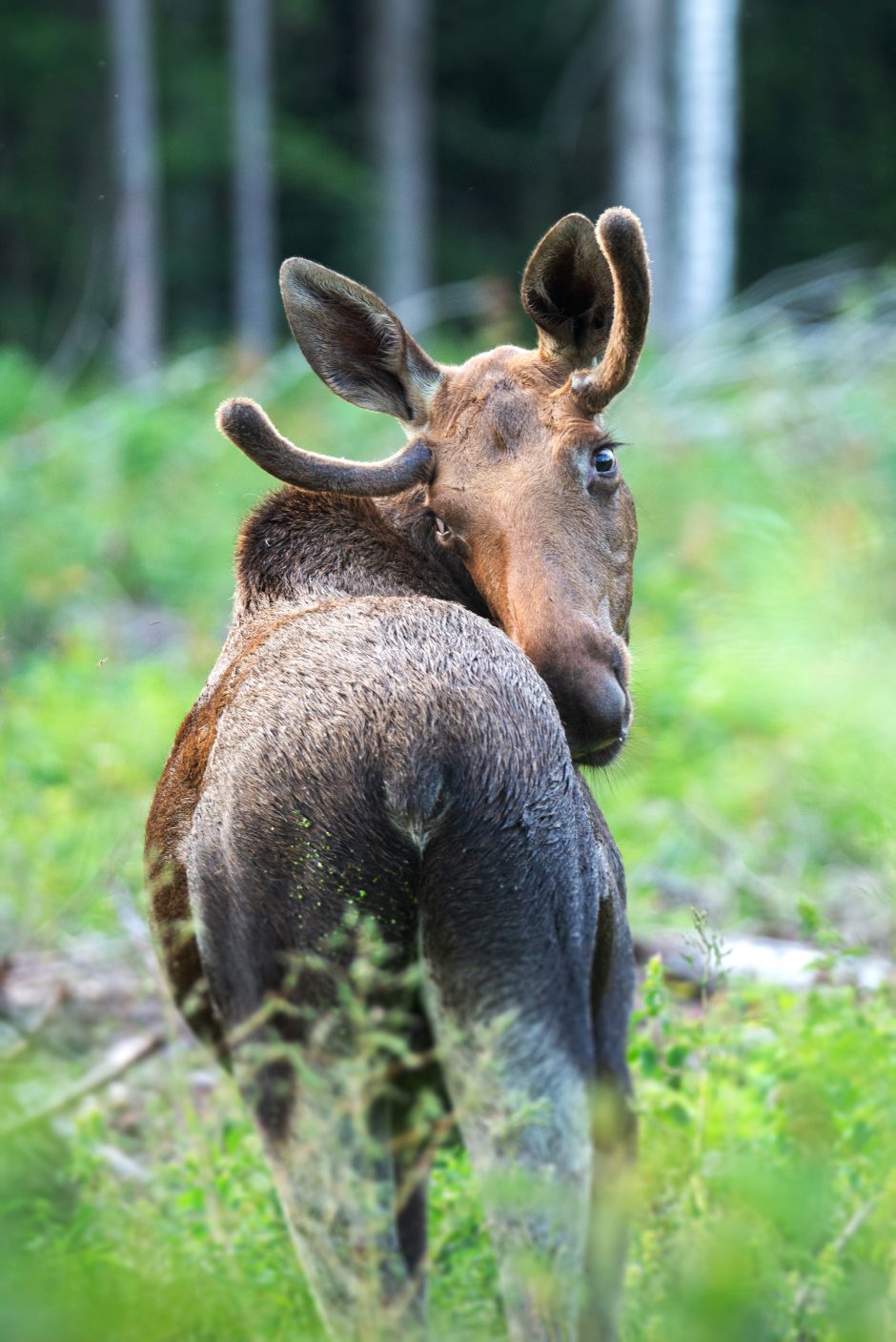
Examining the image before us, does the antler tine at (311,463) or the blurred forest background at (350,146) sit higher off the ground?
the blurred forest background at (350,146)

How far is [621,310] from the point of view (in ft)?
10.4

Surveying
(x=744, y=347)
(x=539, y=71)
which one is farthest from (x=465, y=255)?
(x=744, y=347)

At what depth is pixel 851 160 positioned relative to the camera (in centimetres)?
2498

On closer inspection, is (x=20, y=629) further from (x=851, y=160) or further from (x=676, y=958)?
(x=851, y=160)

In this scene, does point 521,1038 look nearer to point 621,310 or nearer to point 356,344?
point 621,310

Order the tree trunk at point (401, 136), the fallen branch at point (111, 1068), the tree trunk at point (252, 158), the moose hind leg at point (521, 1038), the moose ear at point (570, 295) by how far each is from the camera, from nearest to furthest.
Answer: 1. the moose hind leg at point (521, 1038)
2. the moose ear at point (570, 295)
3. the fallen branch at point (111, 1068)
4. the tree trunk at point (252, 158)
5. the tree trunk at point (401, 136)

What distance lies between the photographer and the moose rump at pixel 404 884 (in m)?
2.35

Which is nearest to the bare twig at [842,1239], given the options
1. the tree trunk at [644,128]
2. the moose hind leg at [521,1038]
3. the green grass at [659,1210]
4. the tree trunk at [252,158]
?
the green grass at [659,1210]

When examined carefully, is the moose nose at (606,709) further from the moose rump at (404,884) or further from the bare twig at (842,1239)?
the bare twig at (842,1239)

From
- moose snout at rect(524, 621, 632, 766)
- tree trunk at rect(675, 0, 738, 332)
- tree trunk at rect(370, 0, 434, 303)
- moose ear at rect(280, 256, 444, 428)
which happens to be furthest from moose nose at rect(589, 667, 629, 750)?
tree trunk at rect(370, 0, 434, 303)

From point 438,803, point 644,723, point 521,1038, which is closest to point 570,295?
point 644,723

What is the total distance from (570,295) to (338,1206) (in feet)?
6.77

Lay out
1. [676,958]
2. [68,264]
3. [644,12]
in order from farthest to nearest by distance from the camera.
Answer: [68,264]
[644,12]
[676,958]

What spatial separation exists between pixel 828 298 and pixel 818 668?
42.0ft
